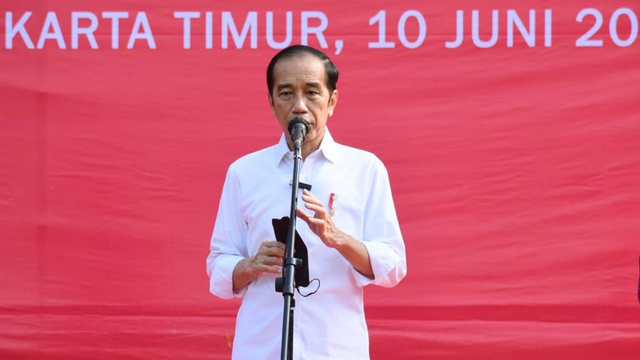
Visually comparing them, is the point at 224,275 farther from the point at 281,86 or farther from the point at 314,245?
the point at 281,86

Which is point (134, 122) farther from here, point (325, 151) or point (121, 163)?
point (325, 151)

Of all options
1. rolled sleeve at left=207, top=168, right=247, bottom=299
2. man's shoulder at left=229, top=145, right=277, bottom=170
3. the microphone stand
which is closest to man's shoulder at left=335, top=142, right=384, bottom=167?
man's shoulder at left=229, top=145, right=277, bottom=170

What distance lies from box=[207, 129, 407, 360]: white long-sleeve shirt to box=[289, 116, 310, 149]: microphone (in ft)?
0.73

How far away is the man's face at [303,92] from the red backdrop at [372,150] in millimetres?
1063

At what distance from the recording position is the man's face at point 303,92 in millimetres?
2561

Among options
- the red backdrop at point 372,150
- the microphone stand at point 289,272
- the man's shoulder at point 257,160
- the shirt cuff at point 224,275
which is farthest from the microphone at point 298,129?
the red backdrop at point 372,150

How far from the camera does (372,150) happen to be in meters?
3.66

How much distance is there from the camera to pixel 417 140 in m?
3.65

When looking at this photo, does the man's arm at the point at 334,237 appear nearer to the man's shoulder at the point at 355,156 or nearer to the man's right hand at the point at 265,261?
the man's right hand at the point at 265,261

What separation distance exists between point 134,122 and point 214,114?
299 mm

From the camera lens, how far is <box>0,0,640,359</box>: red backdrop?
359 centimetres

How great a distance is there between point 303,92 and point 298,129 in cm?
23

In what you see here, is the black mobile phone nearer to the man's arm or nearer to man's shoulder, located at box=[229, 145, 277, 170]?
the man's arm

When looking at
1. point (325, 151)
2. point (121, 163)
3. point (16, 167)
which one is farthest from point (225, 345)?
point (325, 151)
